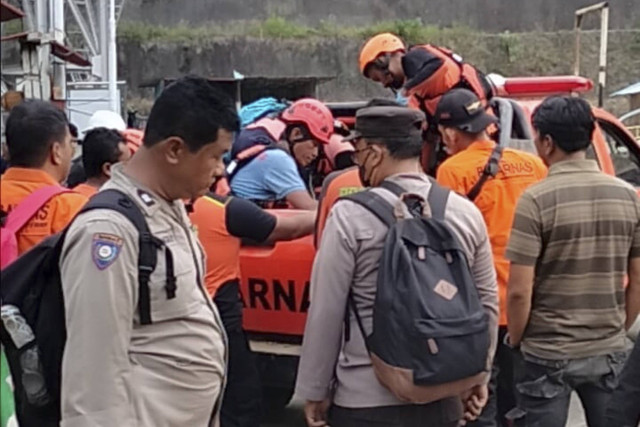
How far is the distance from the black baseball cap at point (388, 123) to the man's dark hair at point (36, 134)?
114cm

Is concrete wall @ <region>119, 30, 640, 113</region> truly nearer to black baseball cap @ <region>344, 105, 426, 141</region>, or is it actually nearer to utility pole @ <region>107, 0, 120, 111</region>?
utility pole @ <region>107, 0, 120, 111</region>

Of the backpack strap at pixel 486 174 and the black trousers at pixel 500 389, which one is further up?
the backpack strap at pixel 486 174

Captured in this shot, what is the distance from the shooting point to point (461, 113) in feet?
14.5

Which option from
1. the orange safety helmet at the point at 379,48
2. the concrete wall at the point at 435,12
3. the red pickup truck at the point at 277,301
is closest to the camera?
the red pickup truck at the point at 277,301

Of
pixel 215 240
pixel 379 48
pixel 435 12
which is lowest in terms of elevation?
pixel 215 240

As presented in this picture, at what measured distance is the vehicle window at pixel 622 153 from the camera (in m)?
6.53

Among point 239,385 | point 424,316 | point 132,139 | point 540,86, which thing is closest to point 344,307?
point 424,316

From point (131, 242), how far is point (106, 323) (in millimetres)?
204

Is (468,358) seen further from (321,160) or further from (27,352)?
(321,160)

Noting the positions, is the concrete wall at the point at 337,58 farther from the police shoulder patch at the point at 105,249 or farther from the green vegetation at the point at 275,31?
the police shoulder patch at the point at 105,249

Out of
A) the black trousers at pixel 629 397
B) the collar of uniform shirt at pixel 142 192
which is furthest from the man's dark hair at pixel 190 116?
the black trousers at pixel 629 397

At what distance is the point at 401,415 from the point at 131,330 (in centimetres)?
101

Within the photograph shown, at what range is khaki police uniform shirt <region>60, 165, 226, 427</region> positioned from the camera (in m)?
2.41

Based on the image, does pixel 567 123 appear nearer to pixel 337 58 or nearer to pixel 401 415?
pixel 401 415
